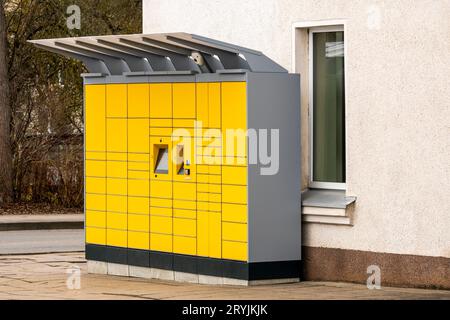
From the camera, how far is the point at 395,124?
12.0 m

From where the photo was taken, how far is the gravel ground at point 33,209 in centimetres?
2555

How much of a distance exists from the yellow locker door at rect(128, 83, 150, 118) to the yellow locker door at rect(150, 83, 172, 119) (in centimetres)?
8

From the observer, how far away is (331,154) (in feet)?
43.1

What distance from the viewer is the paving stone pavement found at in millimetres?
11492

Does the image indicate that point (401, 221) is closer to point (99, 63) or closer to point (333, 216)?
point (333, 216)

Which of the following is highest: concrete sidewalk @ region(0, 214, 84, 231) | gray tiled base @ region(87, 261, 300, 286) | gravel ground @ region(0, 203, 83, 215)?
gravel ground @ region(0, 203, 83, 215)

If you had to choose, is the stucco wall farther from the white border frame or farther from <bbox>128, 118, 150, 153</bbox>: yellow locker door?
<bbox>128, 118, 150, 153</bbox>: yellow locker door

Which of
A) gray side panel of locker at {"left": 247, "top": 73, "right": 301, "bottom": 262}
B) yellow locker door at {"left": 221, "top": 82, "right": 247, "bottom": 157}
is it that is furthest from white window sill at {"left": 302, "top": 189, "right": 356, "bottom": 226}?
yellow locker door at {"left": 221, "top": 82, "right": 247, "bottom": 157}

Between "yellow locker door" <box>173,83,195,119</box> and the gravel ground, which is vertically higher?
"yellow locker door" <box>173,83,195,119</box>

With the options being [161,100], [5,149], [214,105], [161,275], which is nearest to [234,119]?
[214,105]

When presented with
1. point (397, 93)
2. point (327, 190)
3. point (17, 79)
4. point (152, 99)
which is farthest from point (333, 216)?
point (17, 79)

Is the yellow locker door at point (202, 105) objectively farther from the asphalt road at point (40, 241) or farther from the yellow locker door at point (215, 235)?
the asphalt road at point (40, 241)

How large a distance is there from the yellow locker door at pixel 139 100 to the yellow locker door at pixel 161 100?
8 cm
